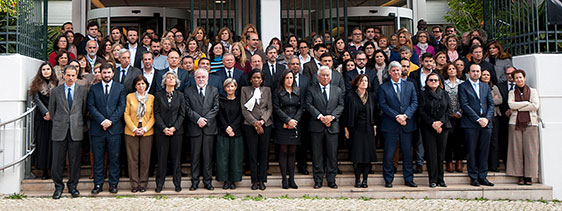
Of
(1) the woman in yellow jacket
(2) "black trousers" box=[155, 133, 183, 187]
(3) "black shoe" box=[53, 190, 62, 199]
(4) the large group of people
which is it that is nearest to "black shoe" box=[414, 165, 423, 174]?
(4) the large group of people

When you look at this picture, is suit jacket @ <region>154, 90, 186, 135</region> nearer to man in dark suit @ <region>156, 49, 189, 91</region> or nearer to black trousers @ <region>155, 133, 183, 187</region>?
black trousers @ <region>155, 133, 183, 187</region>

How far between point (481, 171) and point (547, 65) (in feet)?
6.17

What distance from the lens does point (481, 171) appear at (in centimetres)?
755

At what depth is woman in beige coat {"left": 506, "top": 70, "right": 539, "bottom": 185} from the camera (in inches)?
299

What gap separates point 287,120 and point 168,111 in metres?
1.59

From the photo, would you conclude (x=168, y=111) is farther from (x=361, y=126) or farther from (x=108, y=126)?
(x=361, y=126)

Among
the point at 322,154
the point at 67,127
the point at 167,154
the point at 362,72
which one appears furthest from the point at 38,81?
the point at 362,72

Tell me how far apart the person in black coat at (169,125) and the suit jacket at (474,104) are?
3.90 m

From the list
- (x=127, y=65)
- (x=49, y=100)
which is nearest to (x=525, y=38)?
(x=127, y=65)

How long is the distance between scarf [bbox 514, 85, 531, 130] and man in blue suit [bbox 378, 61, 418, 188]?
151cm

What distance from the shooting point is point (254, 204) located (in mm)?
6598

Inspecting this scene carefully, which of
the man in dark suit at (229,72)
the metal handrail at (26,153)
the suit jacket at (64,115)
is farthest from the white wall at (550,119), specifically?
the metal handrail at (26,153)

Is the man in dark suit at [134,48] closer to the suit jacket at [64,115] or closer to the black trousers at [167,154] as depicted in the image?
the suit jacket at [64,115]

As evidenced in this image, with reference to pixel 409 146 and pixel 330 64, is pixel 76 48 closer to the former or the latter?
pixel 330 64
